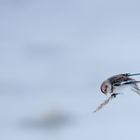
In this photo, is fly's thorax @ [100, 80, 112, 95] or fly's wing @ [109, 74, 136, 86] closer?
fly's wing @ [109, 74, 136, 86]

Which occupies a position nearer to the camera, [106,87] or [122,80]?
[122,80]

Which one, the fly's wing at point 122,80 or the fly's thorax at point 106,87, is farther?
the fly's thorax at point 106,87

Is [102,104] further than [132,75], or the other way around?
[102,104]
